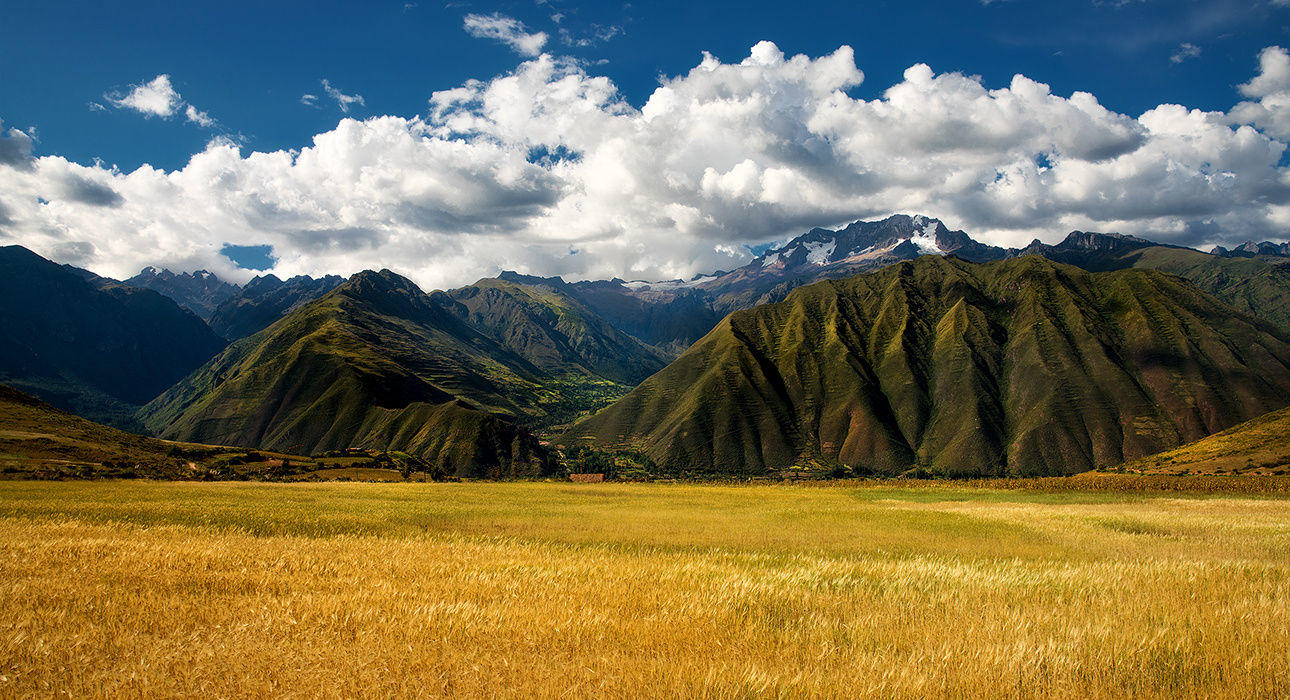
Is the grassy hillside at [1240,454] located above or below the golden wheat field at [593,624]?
below

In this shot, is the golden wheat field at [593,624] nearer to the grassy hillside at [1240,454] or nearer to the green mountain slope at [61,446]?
the green mountain slope at [61,446]

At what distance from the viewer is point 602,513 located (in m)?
43.1

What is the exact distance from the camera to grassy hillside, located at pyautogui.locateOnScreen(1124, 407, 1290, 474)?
125 metres

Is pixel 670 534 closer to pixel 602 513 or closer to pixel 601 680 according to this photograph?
pixel 602 513

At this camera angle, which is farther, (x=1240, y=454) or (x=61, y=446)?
(x=1240, y=454)

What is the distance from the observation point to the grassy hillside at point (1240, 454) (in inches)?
4911

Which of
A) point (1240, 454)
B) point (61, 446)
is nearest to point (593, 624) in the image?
point (61, 446)

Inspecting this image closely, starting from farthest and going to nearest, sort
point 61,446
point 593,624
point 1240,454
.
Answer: point 1240,454 → point 61,446 → point 593,624

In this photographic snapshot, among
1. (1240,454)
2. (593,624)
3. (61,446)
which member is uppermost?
(593,624)

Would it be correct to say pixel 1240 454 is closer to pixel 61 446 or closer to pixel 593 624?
pixel 593 624

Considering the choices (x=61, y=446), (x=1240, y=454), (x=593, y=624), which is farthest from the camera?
(x=1240, y=454)

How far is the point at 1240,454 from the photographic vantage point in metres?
138

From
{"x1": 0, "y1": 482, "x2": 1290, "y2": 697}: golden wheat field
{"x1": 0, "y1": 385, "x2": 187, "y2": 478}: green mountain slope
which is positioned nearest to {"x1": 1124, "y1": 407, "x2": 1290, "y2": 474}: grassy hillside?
{"x1": 0, "y1": 482, "x2": 1290, "y2": 697}: golden wheat field

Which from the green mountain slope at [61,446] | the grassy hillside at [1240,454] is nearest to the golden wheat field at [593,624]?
the green mountain slope at [61,446]
